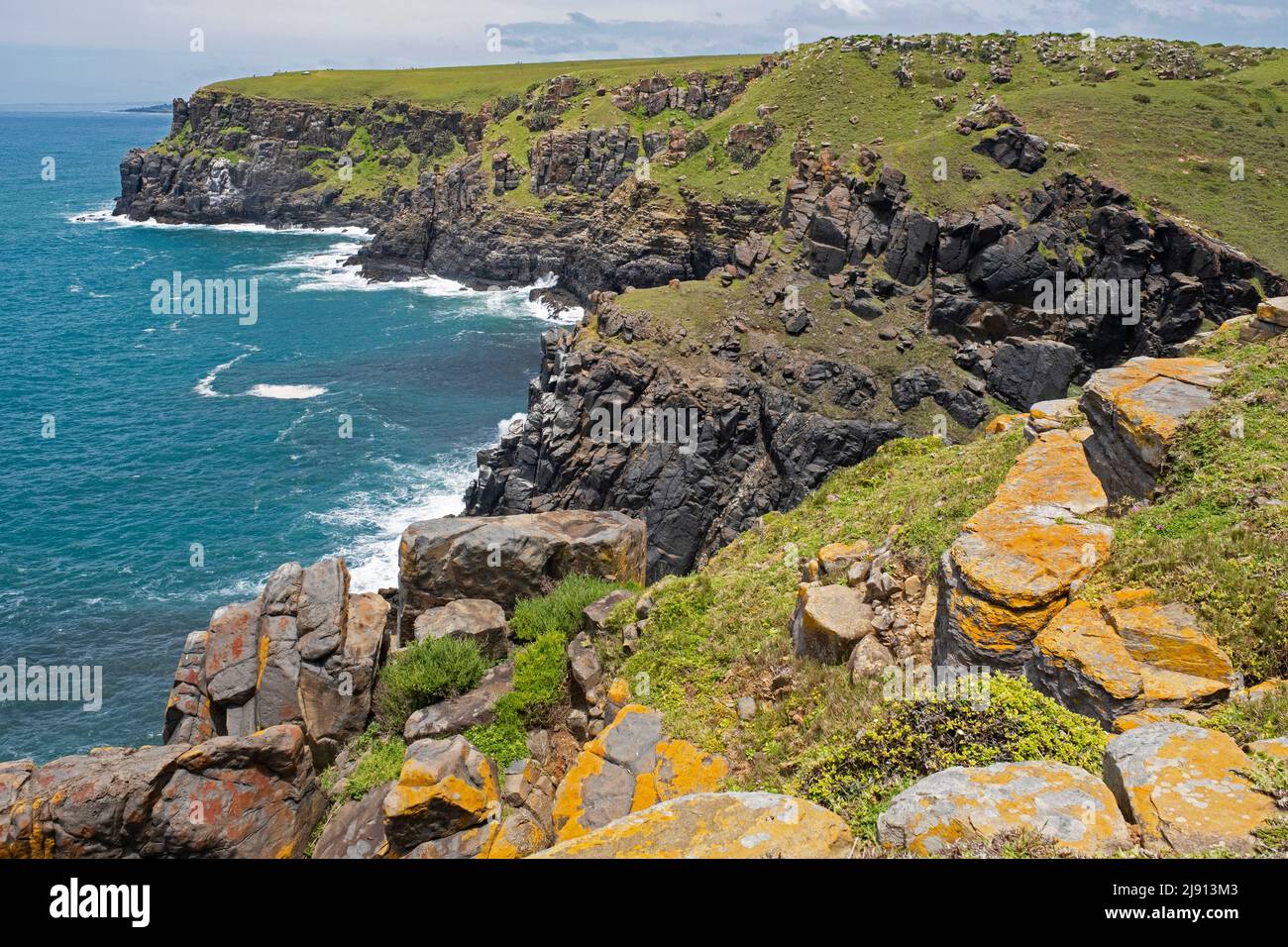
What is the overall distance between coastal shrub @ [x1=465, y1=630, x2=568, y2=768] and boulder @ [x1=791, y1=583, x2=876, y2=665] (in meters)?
4.84

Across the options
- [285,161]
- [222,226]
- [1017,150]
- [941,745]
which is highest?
[285,161]

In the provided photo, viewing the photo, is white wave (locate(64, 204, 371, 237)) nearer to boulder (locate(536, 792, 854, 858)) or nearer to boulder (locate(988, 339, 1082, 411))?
boulder (locate(988, 339, 1082, 411))

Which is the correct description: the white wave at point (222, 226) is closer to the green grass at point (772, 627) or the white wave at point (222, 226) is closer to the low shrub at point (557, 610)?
the low shrub at point (557, 610)

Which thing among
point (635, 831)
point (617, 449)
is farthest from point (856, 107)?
point (635, 831)

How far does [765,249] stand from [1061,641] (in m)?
58.8

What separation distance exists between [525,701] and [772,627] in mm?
4935

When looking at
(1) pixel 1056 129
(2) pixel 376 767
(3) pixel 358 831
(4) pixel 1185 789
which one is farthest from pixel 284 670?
(1) pixel 1056 129

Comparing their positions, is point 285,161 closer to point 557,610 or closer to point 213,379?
point 213,379

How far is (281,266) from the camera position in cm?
11156

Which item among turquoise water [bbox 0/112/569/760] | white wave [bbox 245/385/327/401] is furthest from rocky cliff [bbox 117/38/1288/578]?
white wave [bbox 245/385/327/401]

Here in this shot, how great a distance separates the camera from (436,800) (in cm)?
1115

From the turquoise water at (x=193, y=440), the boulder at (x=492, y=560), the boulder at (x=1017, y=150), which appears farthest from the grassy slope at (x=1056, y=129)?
the boulder at (x=492, y=560)

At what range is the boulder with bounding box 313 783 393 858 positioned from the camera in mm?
11867
